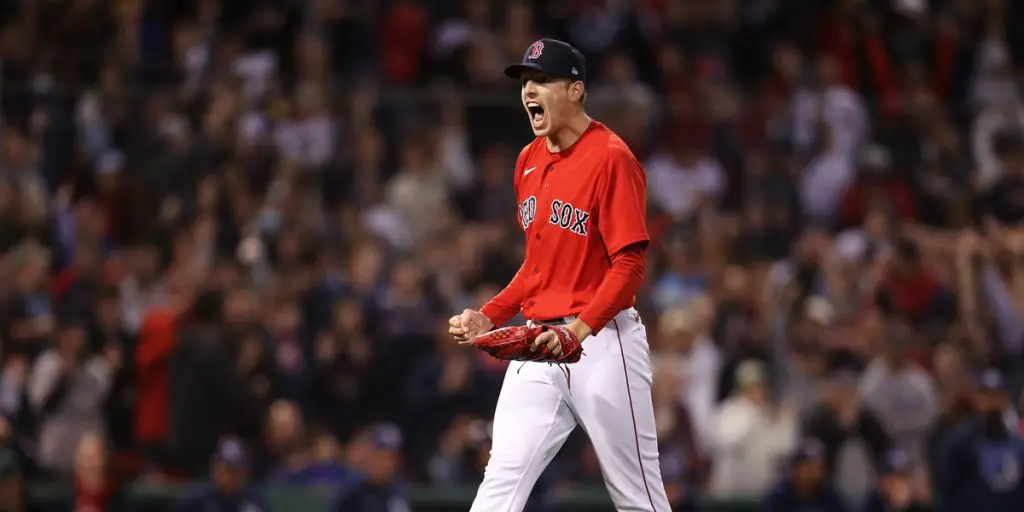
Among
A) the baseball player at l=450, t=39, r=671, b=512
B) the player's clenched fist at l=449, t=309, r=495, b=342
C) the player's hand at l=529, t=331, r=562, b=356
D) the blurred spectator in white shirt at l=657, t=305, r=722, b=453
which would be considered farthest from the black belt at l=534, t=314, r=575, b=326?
the blurred spectator in white shirt at l=657, t=305, r=722, b=453

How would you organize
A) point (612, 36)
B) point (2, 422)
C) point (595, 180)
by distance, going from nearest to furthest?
point (595, 180) → point (2, 422) → point (612, 36)

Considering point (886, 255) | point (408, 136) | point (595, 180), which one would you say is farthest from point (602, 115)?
point (595, 180)

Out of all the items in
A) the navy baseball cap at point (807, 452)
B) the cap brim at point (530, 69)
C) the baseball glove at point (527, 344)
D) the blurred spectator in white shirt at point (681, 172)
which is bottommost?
the navy baseball cap at point (807, 452)

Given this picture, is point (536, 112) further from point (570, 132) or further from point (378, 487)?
point (378, 487)

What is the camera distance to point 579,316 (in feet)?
18.8

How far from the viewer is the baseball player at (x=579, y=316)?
580cm

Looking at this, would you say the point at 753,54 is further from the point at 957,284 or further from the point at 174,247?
the point at 174,247

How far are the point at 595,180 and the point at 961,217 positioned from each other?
781cm

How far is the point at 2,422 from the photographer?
1016cm

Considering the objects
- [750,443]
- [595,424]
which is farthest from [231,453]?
[595,424]

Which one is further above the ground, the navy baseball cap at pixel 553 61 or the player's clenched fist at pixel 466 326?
the navy baseball cap at pixel 553 61

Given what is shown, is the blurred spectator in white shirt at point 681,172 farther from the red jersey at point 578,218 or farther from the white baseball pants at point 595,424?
the white baseball pants at point 595,424

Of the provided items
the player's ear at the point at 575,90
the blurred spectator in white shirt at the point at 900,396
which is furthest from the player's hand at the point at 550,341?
the blurred spectator in white shirt at the point at 900,396

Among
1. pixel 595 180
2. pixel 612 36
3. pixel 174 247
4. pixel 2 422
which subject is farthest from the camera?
pixel 612 36
